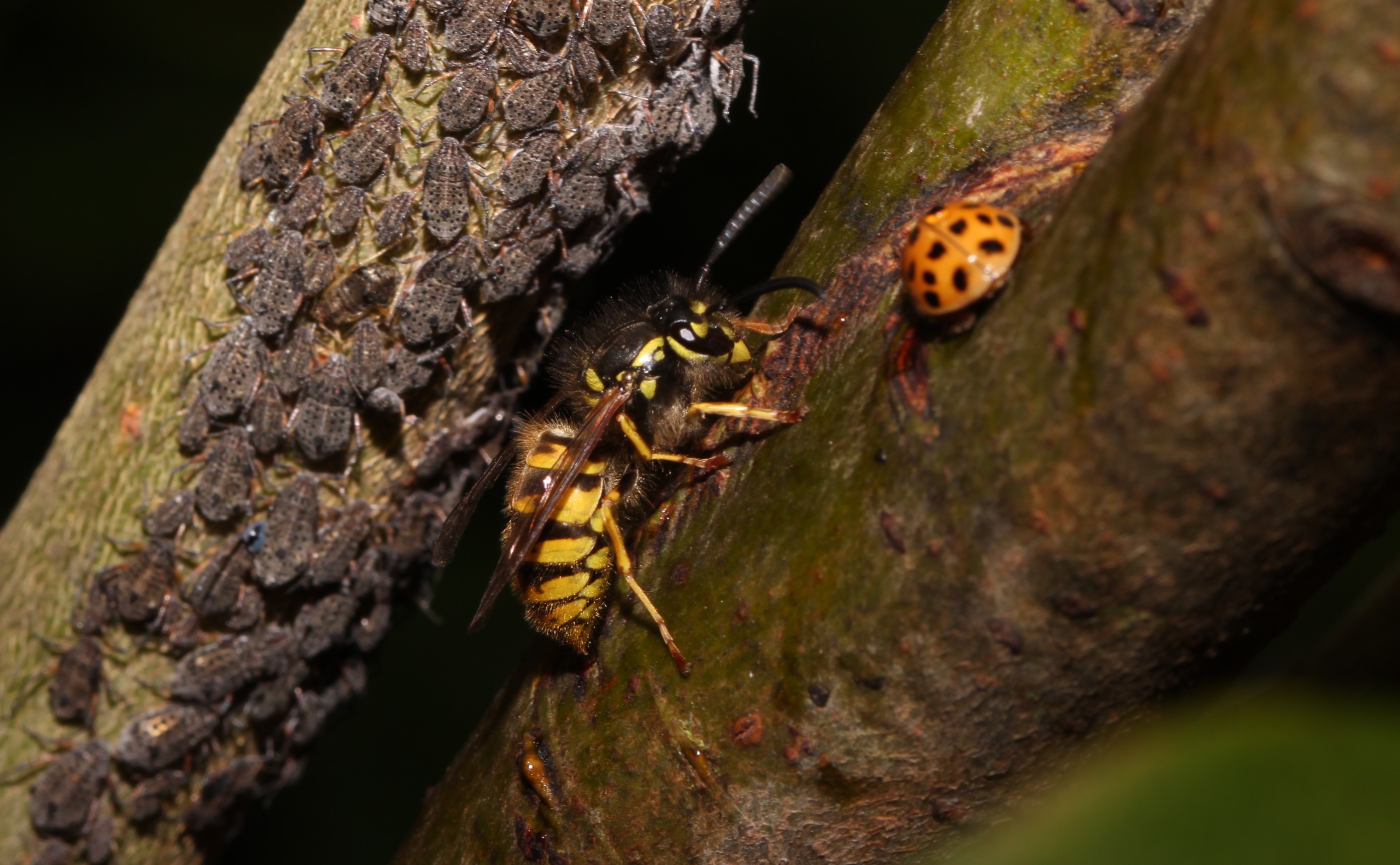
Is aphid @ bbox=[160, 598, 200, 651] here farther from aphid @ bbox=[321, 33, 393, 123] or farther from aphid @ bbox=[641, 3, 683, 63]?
aphid @ bbox=[641, 3, 683, 63]

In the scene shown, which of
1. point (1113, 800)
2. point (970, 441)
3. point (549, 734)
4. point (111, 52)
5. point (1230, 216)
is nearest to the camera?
point (1113, 800)

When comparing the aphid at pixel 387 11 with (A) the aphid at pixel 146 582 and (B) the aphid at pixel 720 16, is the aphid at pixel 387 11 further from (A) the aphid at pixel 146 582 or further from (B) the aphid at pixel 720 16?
(A) the aphid at pixel 146 582

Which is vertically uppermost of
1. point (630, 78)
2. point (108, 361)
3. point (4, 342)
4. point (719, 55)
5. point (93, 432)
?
point (719, 55)

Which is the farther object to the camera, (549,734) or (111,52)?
(111,52)

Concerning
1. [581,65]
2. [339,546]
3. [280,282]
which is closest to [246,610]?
[339,546]

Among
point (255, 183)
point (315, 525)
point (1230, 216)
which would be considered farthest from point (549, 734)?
point (1230, 216)

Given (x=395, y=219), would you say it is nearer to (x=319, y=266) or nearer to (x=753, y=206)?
(x=319, y=266)

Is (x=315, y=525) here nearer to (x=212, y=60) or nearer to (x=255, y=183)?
(x=255, y=183)

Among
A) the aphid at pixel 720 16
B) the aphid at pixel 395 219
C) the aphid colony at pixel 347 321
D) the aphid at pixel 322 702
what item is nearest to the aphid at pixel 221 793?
the aphid colony at pixel 347 321
